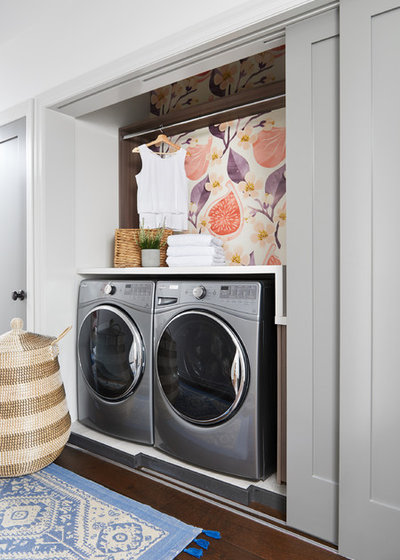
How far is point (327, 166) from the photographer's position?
159cm

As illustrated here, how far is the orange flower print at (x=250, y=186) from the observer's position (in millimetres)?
2584

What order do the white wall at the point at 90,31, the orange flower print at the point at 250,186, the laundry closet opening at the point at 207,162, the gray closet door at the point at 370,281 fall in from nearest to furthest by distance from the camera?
the gray closet door at the point at 370,281, the white wall at the point at 90,31, the laundry closet opening at the point at 207,162, the orange flower print at the point at 250,186

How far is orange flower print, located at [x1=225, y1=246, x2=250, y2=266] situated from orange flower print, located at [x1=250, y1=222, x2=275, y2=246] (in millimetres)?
102

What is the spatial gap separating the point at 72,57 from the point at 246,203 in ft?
4.14

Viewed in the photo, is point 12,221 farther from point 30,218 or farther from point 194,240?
point 194,240

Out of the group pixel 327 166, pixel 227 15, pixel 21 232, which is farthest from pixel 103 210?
pixel 327 166

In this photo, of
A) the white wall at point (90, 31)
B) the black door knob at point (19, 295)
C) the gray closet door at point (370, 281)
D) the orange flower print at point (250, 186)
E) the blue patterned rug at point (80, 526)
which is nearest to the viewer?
the gray closet door at point (370, 281)

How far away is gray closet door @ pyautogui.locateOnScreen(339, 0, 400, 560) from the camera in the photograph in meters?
1.44

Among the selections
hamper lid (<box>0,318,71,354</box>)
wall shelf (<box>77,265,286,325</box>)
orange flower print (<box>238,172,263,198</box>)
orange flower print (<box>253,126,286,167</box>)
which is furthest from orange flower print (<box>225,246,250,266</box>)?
hamper lid (<box>0,318,71,354</box>)

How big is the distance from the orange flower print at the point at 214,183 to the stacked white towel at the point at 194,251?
18.8 inches

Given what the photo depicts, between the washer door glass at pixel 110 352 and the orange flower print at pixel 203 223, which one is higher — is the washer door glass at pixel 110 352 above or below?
below

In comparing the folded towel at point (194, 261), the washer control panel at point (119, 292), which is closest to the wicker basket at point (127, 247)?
the washer control panel at point (119, 292)

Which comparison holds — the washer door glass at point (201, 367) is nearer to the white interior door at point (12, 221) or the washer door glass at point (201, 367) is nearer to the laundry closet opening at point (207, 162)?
the laundry closet opening at point (207, 162)

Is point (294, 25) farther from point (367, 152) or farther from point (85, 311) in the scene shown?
point (85, 311)
